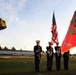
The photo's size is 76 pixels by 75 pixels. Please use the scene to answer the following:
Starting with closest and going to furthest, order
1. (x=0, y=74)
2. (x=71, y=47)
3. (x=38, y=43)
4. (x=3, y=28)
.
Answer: (x=71, y=47)
(x=0, y=74)
(x=38, y=43)
(x=3, y=28)

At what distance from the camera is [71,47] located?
11.4m

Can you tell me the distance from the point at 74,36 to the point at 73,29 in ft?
1.03

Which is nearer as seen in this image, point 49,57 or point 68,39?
point 68,39

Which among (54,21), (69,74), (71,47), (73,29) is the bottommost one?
(69,74)

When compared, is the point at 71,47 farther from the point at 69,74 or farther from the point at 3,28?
the point at 3,28

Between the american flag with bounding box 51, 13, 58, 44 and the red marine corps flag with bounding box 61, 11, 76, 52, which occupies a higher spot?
the american flag with bounding box 51, 13, 58, 44

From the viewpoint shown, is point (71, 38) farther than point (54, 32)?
No

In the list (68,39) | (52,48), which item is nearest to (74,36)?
(68,39)

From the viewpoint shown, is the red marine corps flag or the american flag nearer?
the red marine corps flag

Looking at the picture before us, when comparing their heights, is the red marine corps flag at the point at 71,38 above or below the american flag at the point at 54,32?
below

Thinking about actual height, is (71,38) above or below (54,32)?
below

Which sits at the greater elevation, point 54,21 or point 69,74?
point 54,21

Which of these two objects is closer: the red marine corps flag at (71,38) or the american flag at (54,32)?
the red marine corps flag at (71,38)

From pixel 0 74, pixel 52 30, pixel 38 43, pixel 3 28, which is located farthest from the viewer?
pixel 3 28
